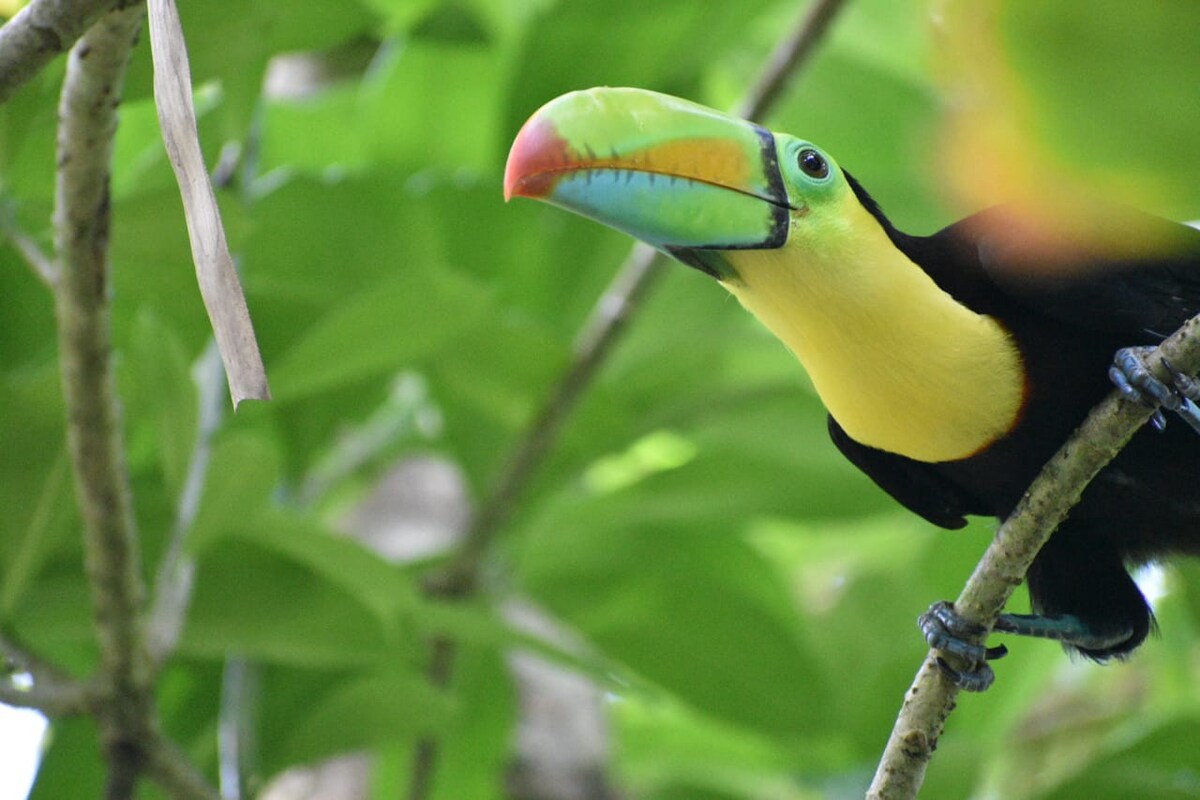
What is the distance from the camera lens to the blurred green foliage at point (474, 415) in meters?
2.18

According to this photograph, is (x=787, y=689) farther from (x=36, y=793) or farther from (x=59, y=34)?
(x=59, y=34)

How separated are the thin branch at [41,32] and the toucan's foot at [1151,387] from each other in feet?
3.65

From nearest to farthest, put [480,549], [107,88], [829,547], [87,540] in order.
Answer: [107,88], [87,540], [480,549], [829,547]

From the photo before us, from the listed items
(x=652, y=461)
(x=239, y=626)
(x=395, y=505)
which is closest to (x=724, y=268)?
(x=239, y=626)

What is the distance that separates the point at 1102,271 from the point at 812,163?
0.36 m

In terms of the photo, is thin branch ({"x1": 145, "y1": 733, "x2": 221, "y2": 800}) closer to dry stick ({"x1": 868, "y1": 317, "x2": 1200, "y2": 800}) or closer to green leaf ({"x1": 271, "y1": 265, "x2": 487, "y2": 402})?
green leaf ({"x1": 271, "y1": 265, "x2": 487, "y2": 402})

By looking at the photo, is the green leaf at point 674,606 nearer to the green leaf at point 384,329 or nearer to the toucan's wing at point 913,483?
the green leaf at point 384,329

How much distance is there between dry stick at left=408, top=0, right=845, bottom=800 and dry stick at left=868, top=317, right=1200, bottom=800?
0.96m

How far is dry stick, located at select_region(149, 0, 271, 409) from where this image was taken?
0.99 m

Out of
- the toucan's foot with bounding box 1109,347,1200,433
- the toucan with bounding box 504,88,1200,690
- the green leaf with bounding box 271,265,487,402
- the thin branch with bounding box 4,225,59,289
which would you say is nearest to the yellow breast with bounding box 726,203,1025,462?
the toucan with bounding box 504,88,1200,690

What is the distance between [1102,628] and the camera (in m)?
2.00

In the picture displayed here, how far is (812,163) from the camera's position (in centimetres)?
171

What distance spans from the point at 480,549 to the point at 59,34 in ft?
4.94

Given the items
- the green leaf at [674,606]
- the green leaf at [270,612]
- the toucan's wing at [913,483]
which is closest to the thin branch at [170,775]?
the green leaf at [270,612]
